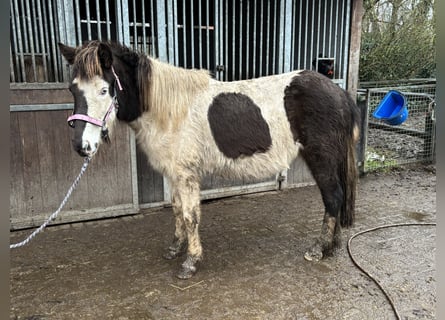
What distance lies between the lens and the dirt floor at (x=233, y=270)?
233cm

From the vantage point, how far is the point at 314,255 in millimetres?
2943

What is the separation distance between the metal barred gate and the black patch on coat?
597 mm

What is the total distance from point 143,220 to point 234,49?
7.10ft

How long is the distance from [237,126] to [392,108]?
11.2ft

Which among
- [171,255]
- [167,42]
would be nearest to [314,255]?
[171,255]

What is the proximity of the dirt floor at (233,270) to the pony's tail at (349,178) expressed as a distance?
1.04 ft

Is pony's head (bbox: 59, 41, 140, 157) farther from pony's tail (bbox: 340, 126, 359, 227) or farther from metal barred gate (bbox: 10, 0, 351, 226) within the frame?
pony's tail (bbox: 340, 126, 359, 227)

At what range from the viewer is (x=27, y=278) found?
2680mm

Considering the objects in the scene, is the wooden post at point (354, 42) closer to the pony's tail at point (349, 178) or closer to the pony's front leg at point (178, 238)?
the pony's tail at point (349, 178)

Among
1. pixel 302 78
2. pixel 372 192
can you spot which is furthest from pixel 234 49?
pixel 372 192

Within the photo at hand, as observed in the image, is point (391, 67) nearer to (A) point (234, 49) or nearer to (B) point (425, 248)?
(A) point (234, 49)

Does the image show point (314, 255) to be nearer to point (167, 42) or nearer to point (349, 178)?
point (349, 178)

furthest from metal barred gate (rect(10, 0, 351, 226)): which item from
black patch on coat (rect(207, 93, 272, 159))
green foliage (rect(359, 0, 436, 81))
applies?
green foliage (rect(359, 0, 436, 81))

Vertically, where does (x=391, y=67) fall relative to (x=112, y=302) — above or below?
above
